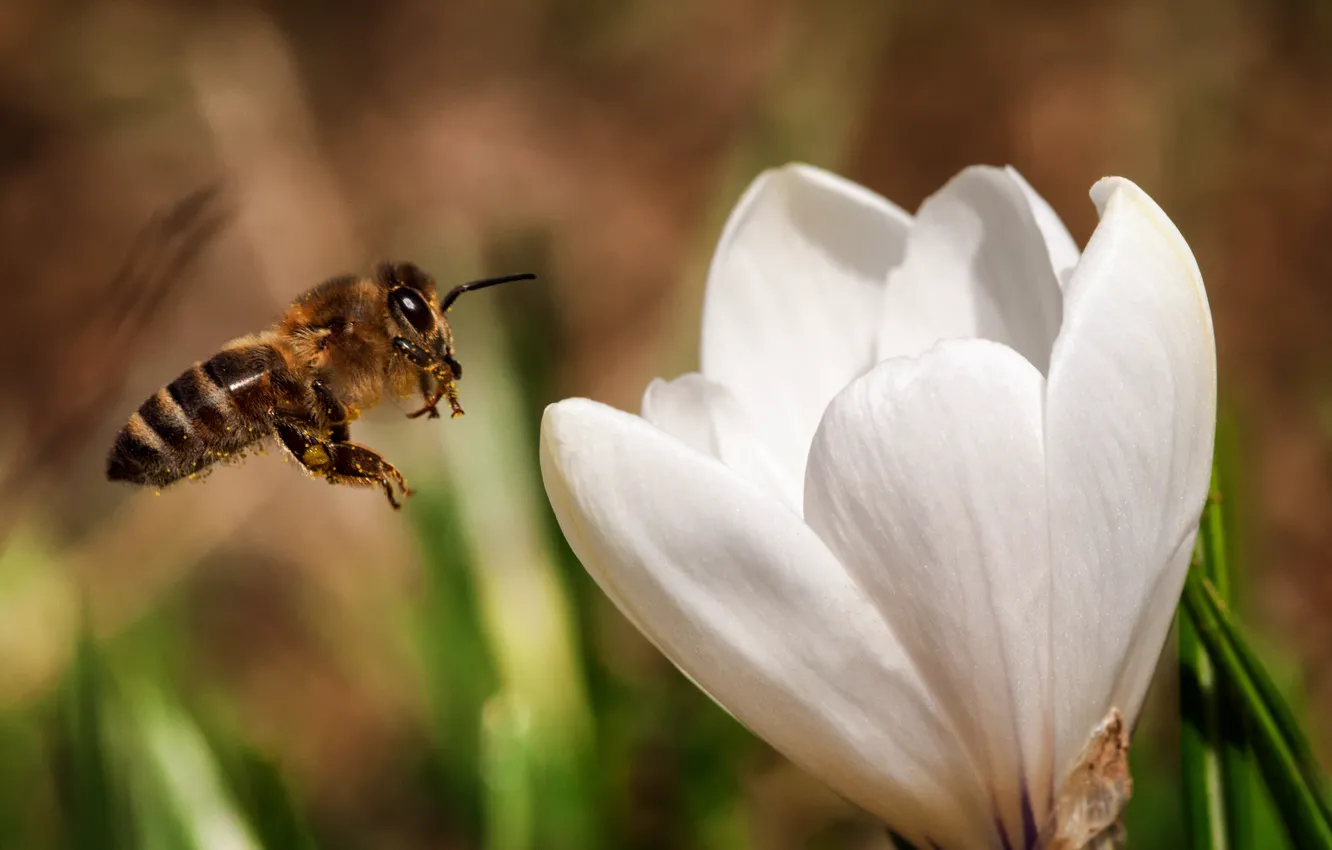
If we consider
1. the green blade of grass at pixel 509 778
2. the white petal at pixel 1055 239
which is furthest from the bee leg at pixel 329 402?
the white petal at pixel 1055 239

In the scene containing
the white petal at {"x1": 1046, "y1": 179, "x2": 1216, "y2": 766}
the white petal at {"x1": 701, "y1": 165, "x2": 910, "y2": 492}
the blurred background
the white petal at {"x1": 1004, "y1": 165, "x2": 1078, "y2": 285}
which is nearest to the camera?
the white petal at {"x1": 1046, "y1": 179, "x2": 1216, "y2": 766}

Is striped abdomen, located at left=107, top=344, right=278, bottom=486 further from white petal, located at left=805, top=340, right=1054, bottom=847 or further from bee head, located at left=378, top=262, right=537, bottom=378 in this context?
white petal, located at left=805, top=340, right=1054, bottom=847

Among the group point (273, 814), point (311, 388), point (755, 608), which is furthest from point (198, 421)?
point (755, 608)

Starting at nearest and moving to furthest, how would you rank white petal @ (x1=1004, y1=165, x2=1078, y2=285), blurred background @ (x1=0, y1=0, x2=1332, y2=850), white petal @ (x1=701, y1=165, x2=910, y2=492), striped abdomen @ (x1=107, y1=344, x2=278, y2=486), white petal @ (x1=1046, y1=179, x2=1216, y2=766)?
white petal @ (x1=1046, y1=179, x2=1216, y2=766) < white petal @ (x1=1004, y1=165, x2=1078, y2=285) < white petal @ (x1=701, y1=165, x2=910, y2=492) < striped abdomen @ (x1=107, y1=344, x2=278, y2=486) < blurred background @ (x1=0, y1=0, x2=1332, y2=850)

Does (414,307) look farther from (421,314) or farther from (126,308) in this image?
(126,308)

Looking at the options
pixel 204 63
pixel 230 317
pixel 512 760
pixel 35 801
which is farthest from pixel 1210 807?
pixel 204 63

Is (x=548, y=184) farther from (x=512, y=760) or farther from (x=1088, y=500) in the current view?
(x=1088, y=500)

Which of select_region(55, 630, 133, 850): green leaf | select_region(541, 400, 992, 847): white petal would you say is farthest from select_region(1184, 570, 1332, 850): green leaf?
select_region(55, 630, 133, 850): green leaf

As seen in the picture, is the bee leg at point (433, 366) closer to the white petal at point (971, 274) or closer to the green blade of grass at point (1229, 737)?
the white petal at point (971, 274)
